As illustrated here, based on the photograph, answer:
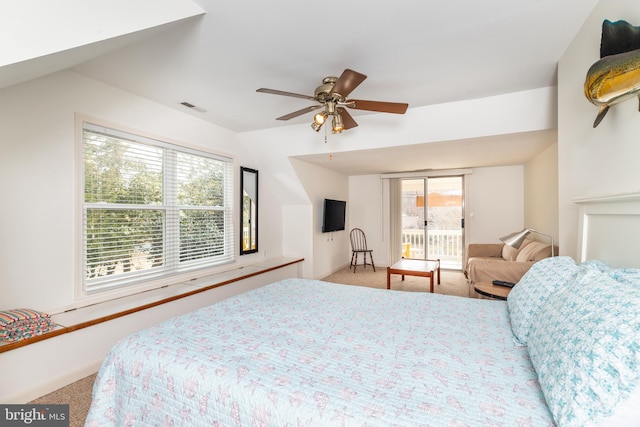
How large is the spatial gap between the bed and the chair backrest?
16.2ft

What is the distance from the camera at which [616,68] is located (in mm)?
1220

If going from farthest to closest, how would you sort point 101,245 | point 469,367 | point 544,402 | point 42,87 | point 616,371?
point 101,245 → point 42,87 → point 469,367 → point 544,402 → point 616,371

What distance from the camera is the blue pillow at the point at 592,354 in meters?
0.77

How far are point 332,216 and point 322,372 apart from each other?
14.7 ft

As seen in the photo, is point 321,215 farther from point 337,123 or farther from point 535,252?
point 535,252

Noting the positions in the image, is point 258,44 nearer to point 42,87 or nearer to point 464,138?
point 42,87

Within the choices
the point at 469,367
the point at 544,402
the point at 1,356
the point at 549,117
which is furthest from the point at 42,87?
the point at 549,117

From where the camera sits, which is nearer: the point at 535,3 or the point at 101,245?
the point at 535,3

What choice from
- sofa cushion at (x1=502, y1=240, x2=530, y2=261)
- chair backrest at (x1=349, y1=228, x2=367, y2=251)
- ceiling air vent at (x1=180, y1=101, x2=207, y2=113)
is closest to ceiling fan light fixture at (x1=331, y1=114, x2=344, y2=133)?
ceiling air vent at (x1=180, y1=101, x2=207, y2=113)

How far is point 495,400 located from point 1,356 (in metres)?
2.76

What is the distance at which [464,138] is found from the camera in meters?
3.26

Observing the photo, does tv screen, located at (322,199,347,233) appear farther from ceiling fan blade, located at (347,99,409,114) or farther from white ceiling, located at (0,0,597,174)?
ceiling fan blade, located at (347,99,409,114)

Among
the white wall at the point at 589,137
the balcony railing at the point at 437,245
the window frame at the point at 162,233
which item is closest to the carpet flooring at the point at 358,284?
the window frame at the point at 162,233

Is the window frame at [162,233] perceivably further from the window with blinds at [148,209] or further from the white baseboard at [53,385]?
the white baseboard at [53,385]
